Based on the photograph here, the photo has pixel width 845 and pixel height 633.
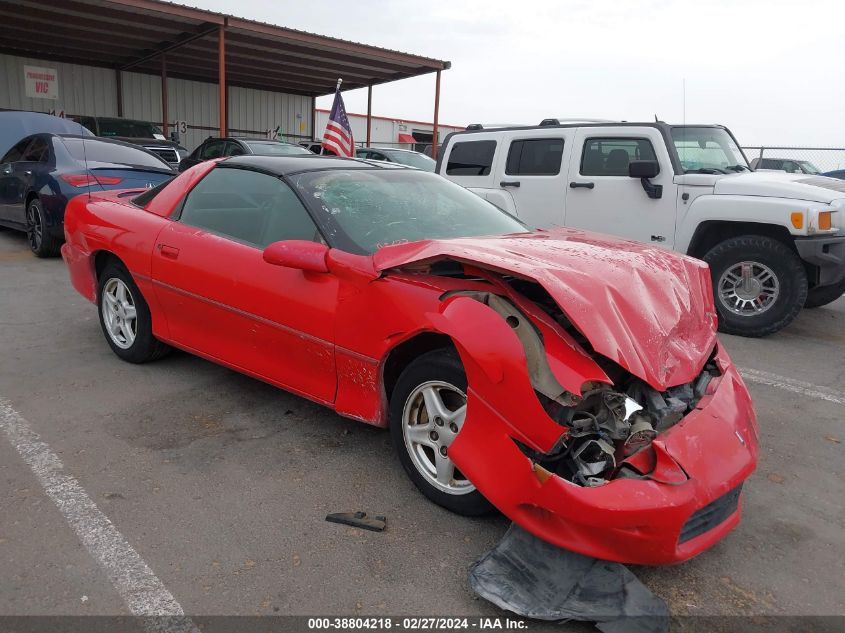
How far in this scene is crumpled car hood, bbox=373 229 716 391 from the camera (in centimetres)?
232

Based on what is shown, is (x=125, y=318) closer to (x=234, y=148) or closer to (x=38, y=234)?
(x=38, y=234)

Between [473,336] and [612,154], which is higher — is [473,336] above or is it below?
below

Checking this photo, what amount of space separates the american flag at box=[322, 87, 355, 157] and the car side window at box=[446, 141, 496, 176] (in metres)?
2.32

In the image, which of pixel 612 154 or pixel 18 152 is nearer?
pixel 612 154

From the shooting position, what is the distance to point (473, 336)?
2.38 metres

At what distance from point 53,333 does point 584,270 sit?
4.31 metres

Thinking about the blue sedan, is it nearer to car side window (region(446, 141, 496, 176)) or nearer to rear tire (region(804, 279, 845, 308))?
car side window (region(446, 141, 496, 176))

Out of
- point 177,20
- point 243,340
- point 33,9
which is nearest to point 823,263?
point 243,340

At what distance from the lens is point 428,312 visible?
261 centimetres

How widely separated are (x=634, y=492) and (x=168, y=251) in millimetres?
2968

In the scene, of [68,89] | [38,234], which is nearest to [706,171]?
[38,234]

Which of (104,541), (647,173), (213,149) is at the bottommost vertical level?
(104,541)

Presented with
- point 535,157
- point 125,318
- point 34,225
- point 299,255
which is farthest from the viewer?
point 34,225

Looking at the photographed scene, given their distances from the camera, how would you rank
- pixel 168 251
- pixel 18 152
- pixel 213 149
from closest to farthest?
pixel 168 251 → pixel 18 152 → pixel 213 149
